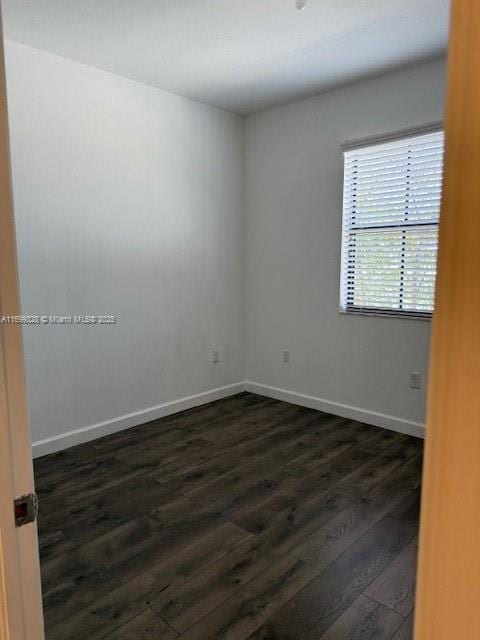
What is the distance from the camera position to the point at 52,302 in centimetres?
306

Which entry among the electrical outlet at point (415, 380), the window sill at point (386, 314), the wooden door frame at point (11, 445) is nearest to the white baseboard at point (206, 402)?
the electrical outlet at point (415, 380)

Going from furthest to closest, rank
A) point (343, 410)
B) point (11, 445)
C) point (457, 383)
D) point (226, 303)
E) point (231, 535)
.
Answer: point (226, 303) < point (343, 410) < point (231, 535) < point (11, 445) < point (457, 383)

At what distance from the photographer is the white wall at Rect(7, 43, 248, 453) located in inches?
116

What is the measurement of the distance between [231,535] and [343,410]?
1.96 meters

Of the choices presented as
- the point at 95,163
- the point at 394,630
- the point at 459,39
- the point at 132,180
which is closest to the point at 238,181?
the point at 132,180

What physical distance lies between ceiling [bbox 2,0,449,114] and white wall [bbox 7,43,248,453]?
0.98 feet

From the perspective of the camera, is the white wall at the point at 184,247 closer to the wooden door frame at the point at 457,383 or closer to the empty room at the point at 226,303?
the empty room at the point at 226,303

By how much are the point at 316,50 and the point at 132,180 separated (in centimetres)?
165

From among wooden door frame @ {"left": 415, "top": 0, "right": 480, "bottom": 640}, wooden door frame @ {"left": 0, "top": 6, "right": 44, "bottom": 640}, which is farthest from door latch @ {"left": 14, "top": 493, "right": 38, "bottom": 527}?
wooden door frame @ {"left": 415, "top": 0, "right": 480, "bottom": 640}

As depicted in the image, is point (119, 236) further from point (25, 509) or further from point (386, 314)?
point (25, 509)

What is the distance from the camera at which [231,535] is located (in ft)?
7.18

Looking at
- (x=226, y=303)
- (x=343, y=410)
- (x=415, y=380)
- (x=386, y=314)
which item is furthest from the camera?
(x=226, y=303)

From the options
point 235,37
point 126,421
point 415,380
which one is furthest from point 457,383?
point 126,421

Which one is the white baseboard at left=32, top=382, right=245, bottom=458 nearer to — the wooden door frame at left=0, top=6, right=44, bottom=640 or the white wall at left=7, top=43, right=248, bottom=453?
the white wall at left=7, top=43, right=248, bottom=453
